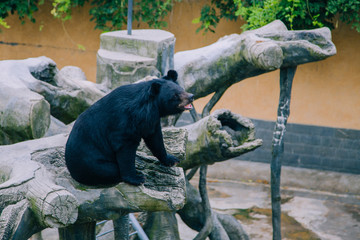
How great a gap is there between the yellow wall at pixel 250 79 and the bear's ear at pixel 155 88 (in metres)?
5.95

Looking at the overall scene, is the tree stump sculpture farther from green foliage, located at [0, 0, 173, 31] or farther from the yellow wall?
the yellow wall

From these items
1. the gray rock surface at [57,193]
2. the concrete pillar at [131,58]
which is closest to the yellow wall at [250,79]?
the concrete pillar at [131,58]

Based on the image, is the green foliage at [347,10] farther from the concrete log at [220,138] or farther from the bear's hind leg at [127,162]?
the bear's hind leg at [127,162]

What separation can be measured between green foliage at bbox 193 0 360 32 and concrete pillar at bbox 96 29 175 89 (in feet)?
4.69

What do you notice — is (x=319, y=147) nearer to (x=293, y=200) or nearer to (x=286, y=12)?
(x=293, y=200)

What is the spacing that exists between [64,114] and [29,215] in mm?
2133

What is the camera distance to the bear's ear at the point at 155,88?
2635 millimetres

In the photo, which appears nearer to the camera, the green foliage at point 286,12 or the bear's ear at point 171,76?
the bear's ear at point 171,76

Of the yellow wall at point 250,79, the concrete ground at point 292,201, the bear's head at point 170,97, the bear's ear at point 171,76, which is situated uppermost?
the bear's ear at point 171,76

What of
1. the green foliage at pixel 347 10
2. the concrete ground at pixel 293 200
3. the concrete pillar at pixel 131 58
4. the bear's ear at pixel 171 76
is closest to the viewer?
the bear's ear at pixel 171 76

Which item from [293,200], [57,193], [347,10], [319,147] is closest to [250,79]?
[319,147]

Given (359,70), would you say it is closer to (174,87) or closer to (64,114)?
(64,114)

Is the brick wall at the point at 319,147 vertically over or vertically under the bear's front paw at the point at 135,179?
under

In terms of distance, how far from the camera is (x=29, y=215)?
2.30 metres
